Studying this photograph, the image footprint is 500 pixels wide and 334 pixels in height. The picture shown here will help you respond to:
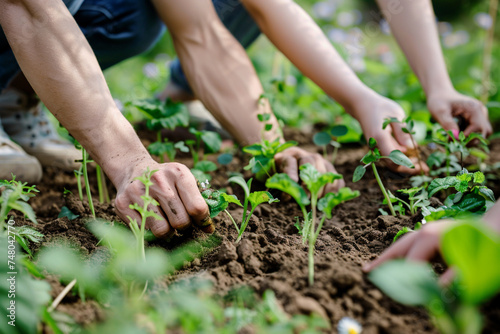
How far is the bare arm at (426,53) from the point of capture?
1546 millimetres

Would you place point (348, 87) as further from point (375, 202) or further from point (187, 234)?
point (187, 234)

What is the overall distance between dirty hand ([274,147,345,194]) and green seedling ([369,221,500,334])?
0.74 m

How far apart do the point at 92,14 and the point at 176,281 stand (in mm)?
1297

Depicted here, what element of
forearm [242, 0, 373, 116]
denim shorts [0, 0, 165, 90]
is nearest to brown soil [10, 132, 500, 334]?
forearm [242, 0, 373, 116]

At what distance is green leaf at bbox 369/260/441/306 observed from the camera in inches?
24.7

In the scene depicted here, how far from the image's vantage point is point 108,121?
111cm

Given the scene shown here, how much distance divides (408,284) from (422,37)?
1254 millimetres

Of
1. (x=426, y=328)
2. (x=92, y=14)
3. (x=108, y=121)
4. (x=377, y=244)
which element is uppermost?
(x=92, y=14)

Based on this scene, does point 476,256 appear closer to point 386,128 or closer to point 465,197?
point 465,197

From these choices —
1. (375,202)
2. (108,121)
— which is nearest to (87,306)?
(108,121)

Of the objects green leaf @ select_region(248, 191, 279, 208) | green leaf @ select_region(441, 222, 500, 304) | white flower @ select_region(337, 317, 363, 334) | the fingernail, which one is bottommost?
the fingernail

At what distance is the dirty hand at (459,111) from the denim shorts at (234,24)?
0.99m

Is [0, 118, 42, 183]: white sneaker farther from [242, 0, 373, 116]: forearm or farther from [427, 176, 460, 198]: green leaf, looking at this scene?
[427, 176, 460, 198]: green leaf

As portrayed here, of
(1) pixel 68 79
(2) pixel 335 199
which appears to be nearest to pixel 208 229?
(2) pixel 335 199
